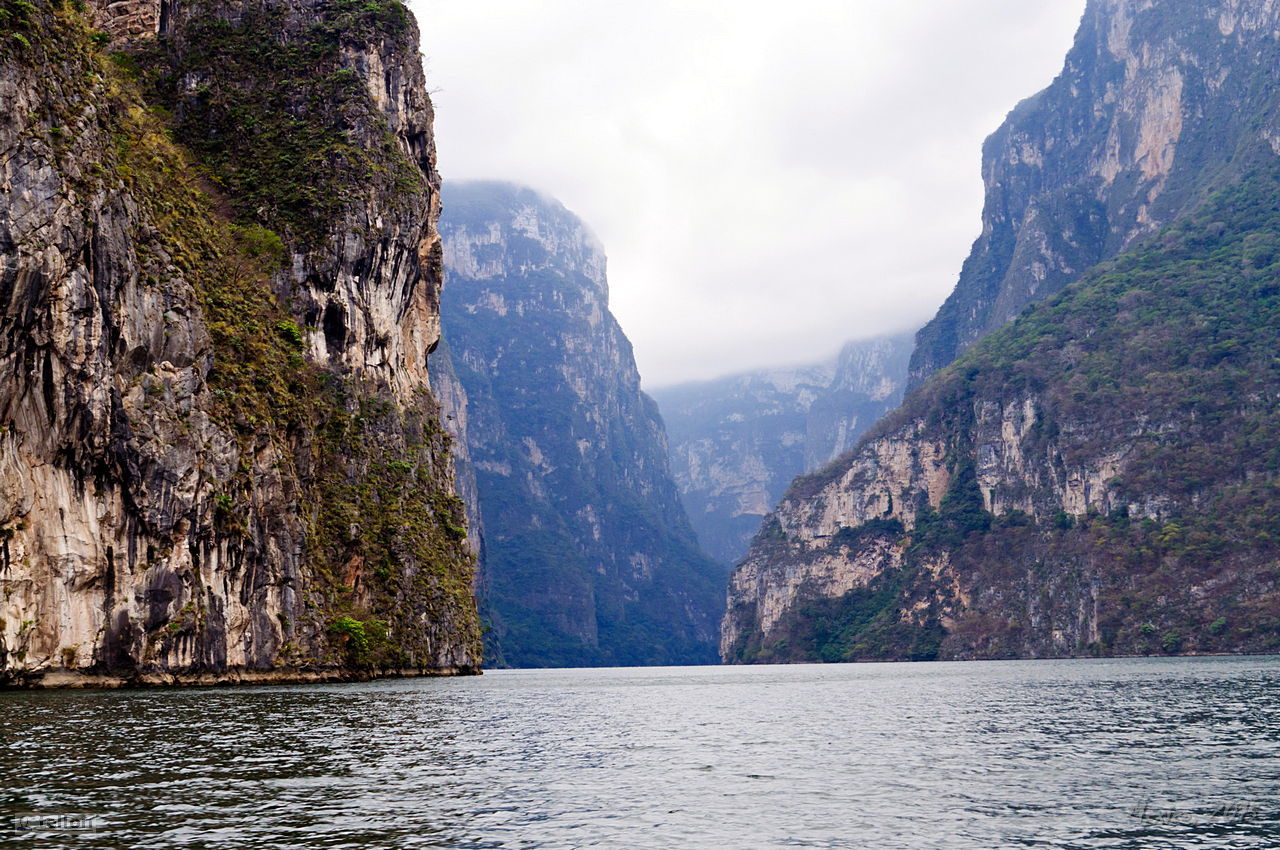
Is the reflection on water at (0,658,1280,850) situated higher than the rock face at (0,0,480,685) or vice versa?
the rock face at (0,0,480,685)

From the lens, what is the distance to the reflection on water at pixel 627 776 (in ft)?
72.5

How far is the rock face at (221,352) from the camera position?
57.9 m

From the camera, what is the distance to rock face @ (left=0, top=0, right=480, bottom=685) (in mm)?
57906

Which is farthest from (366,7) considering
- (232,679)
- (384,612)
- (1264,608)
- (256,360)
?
(1264,608)

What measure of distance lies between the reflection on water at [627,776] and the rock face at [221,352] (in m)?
10.6

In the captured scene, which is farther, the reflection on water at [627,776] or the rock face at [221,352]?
the rock face at [221,352]

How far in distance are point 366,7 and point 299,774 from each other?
96661mm

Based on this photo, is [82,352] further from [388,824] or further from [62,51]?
[388,824]

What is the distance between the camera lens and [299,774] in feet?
96.4

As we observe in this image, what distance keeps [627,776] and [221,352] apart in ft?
175

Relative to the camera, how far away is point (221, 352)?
75625mm

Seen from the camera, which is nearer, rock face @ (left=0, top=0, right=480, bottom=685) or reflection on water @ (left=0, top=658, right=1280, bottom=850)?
reflection on water @ (left=0, top=658, right=1280, bottom=850)

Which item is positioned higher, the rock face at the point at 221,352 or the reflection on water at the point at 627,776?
the rock face at the point at 221,352

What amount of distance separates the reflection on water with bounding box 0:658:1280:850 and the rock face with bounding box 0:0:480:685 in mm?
10594
